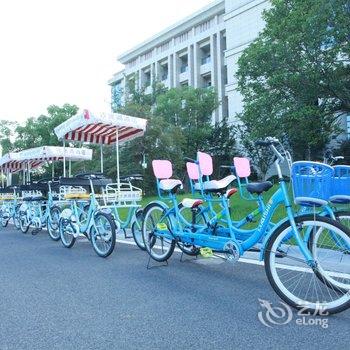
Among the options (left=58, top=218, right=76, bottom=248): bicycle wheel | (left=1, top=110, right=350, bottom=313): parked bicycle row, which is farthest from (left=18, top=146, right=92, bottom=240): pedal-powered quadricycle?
(left=1, top=110, right=350, bottom=313): parked bicycle row

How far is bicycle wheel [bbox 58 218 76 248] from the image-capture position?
8.17 metres

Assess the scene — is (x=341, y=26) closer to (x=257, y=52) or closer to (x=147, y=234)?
A: (x=257, y=52)

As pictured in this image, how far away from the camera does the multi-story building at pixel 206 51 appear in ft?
120

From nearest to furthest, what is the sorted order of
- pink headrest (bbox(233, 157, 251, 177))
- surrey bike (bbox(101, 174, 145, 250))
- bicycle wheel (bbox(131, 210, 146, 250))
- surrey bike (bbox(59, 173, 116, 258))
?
pink headrest (bbox(233, 157, 251, 177)), surrey bike (bbox(59, 173, 116, 258)), bicycle wheel (bbox(131, 210, 146, 250)), surrey bike (bbox(101, 174, 145, 250))

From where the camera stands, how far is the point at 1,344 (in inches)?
128

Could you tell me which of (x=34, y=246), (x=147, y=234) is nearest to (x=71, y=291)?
(x=147, y=234)

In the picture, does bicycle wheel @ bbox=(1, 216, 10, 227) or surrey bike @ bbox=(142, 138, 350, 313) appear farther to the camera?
bicycle wheel @ bbox=(1, 216, 10, 227)

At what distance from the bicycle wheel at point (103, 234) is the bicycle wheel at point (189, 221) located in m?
1.23

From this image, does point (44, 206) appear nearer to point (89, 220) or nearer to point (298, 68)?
point (89, 220)

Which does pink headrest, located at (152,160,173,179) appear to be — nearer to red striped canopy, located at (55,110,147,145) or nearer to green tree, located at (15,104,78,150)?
red striped canopy, located at (55,110,147,145)

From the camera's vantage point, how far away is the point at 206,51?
47.3 metres

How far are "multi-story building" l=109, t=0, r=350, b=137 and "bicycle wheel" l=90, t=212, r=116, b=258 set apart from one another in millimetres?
26715

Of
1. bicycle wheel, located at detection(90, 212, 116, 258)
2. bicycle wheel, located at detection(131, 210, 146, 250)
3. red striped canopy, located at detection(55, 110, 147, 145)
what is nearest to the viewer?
bicycle wheel, located at detection(90, 212, 116, 258)

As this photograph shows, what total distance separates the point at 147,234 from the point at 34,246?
10.6ft
